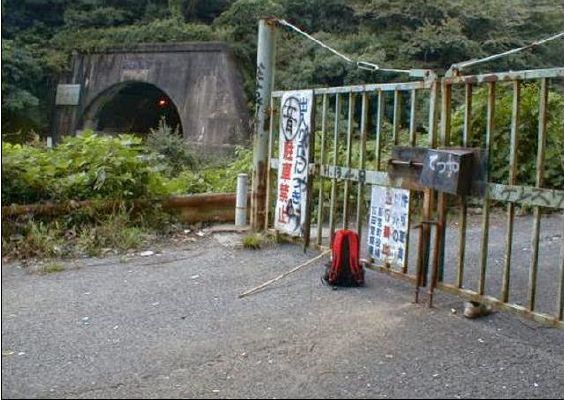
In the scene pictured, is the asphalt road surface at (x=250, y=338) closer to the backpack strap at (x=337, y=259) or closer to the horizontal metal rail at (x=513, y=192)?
the backpack strap at (x=337, y=259)

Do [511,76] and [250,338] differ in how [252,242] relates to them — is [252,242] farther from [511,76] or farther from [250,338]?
[511,76]

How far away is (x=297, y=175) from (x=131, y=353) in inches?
113

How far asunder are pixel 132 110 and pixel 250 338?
81.1ft

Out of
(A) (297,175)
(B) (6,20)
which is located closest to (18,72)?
(B) (6,20)

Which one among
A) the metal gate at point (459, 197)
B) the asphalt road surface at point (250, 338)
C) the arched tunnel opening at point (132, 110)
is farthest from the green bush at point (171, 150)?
the arched tunnel opening at point (132, 110)

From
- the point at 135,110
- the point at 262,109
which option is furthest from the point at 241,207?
the point at 135,110

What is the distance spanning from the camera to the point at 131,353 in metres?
3.39

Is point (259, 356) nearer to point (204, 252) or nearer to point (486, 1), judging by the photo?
point (204, 252)

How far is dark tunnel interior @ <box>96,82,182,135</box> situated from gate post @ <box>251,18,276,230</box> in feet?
59.8

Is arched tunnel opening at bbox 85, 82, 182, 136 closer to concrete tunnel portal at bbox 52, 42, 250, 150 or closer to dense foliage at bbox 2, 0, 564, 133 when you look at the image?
concrete tunnel portal at bbox 52, 42, 250, 150

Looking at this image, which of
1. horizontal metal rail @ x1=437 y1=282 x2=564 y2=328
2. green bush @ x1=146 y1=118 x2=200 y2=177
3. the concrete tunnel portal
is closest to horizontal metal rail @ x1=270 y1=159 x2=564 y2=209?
horizontal metal rail @ x1=437 y1=282 x2=564 y2=328

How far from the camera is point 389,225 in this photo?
4762 millimetres

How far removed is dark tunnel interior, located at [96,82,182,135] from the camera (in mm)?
25375

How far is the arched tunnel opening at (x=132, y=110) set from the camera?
81.9ft
